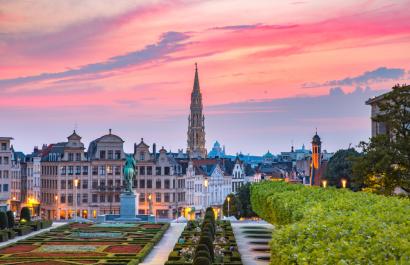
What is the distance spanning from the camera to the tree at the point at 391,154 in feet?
166

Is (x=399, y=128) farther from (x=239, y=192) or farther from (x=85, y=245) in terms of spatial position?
(x=239, y=192)

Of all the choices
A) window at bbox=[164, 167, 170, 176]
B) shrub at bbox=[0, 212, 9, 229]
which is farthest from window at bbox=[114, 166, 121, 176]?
shrub at bbox=[0, 212, 9, 229]

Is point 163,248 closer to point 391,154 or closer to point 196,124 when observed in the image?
point 391,154

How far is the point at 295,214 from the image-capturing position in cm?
3791

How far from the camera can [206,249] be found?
37125 millimetres

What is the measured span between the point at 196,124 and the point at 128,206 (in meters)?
111

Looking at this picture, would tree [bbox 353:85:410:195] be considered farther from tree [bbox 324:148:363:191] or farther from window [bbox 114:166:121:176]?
window [bbox 114:166:121:176]

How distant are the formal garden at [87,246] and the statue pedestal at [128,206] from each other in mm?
7058

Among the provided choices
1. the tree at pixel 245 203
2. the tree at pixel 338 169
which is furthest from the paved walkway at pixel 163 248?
the tree at pixel 245 203

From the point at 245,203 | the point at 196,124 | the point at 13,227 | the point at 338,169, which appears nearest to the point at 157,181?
the point at 245,203

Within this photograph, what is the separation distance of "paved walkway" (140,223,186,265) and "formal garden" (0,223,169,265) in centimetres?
42

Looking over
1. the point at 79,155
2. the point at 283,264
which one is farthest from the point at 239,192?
the point at 283,264

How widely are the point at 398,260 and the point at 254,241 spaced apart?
42.5 m

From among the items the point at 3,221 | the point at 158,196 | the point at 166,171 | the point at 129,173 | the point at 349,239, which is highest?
the point at 166,171
